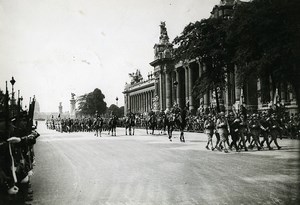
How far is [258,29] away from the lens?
80.0ft

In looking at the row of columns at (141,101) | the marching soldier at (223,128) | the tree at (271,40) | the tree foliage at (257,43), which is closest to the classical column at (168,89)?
the row of columns at (141,101)

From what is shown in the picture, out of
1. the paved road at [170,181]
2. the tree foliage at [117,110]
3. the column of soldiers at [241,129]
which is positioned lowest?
the paved road at [170,181]

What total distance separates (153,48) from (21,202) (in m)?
83.8

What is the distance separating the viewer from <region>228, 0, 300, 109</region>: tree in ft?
67.5

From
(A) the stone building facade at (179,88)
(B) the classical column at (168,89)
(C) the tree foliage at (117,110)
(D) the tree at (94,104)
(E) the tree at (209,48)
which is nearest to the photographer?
(E) the tree at (209,48)

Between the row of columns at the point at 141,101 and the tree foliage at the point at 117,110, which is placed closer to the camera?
the row of columns at the point at 141,101

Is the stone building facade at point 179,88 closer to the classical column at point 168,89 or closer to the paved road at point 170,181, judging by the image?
the classical column at point 168,89

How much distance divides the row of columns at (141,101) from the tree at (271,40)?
79.0 metres

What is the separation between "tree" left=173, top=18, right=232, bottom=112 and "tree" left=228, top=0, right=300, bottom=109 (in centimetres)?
785

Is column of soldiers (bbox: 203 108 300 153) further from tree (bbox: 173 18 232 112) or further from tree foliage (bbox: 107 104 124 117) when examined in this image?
tree foliage (bbox: 107 104 124 117)

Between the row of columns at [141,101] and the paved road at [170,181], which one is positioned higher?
the row of columns at [141,101]

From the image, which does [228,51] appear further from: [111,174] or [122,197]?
[122,197]

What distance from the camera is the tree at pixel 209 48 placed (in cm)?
3712

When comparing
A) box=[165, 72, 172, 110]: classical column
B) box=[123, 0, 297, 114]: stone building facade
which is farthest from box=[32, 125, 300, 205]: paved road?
box=[165, 72, 172, 110]: classical column
